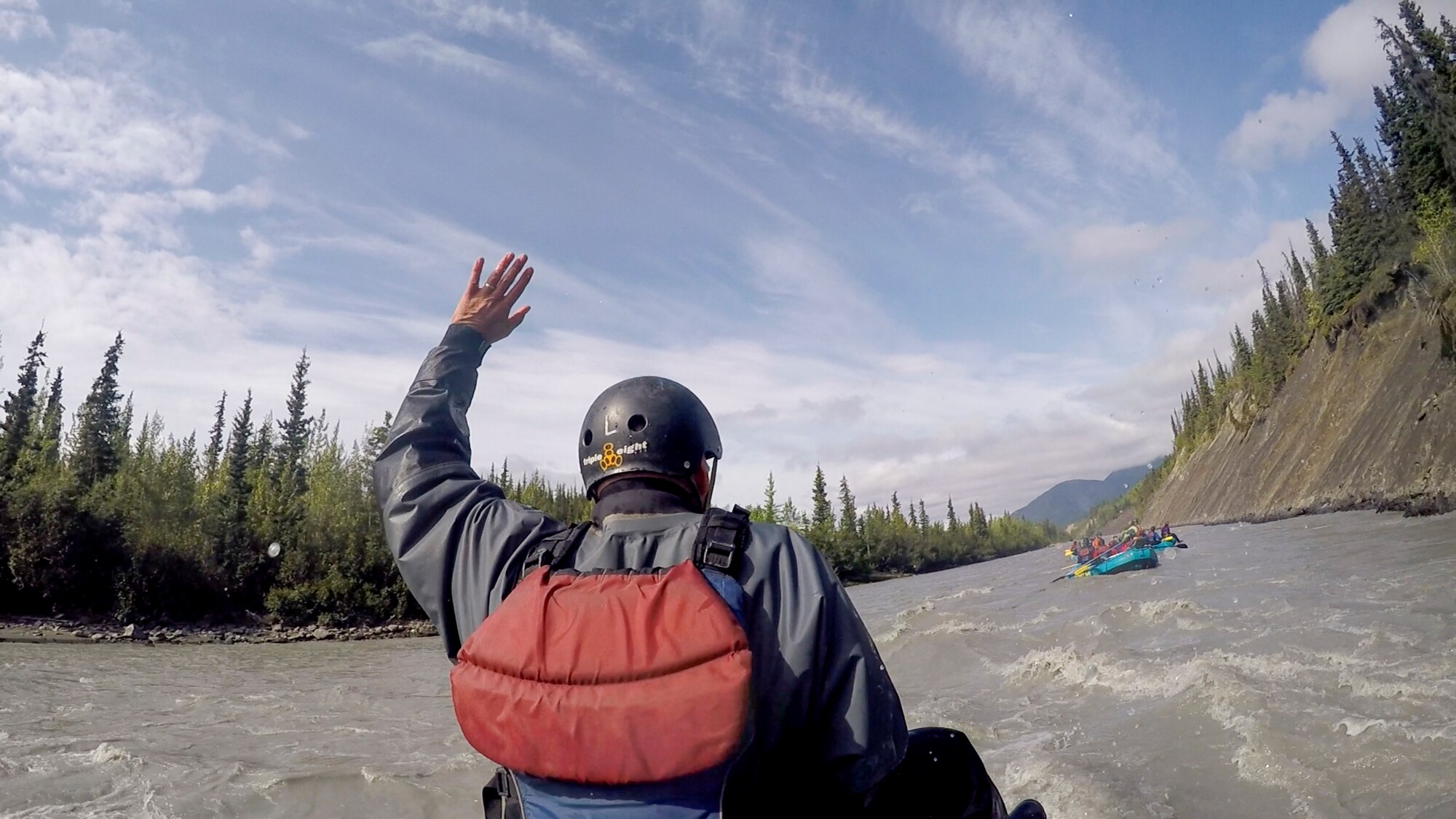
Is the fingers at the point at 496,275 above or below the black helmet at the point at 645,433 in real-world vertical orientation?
above

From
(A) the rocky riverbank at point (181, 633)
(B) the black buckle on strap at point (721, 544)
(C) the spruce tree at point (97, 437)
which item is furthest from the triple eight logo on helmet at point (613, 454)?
(C) the spruce tree at point (97, 437)

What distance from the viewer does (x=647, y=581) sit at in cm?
189

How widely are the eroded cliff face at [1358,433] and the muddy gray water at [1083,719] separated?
16706 mm

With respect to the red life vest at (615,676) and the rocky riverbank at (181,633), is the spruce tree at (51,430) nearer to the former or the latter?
the rocky riverbank at (181,633)

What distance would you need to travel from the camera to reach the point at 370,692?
16.2m

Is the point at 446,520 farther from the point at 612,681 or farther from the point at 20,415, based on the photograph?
the point at 20,415

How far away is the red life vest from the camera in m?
1.72

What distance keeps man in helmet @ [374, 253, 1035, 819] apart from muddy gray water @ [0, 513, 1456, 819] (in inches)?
161

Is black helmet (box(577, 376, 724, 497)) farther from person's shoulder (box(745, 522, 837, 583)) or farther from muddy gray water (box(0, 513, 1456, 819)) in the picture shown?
muddy gray water (box(0, 513, 1456, 819))

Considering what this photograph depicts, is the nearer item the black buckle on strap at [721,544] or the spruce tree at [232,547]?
the black buckle on strap at [721,544]

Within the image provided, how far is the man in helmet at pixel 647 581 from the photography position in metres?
1.88

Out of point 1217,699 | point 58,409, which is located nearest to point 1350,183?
point 1217,699

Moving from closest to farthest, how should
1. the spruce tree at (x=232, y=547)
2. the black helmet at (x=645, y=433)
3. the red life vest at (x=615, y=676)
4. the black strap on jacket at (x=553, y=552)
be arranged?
the red life vest at (x=615, y=676), the black strap on jacket at (x=553, y=552), the black helmet at (x=645, y=433), the spruce tree at (x=232, y=547)

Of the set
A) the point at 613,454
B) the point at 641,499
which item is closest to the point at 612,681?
the point at 641,499
